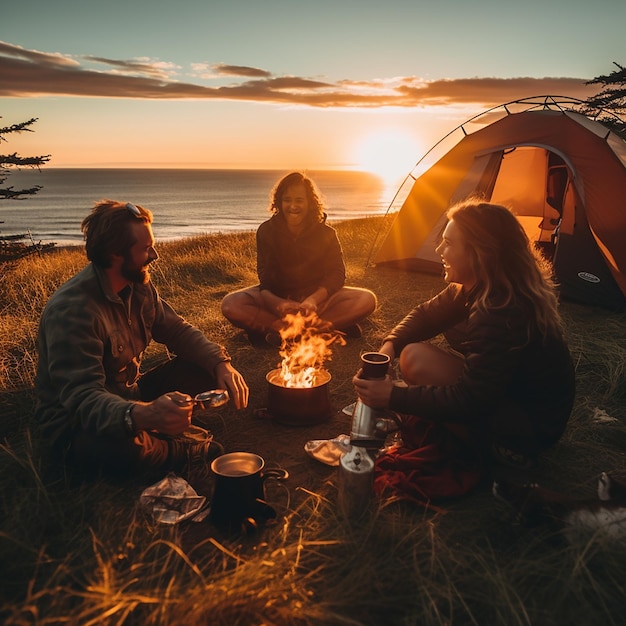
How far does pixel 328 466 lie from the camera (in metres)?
3.07

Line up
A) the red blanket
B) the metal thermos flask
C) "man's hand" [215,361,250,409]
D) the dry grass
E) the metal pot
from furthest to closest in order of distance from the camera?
the metal pot → "man's hand" [215,361,250,409] → the red blanket → the metal thermos flask → the dry grass

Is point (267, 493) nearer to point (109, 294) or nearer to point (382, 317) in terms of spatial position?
point (109, 294)

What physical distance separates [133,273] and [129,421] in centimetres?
84

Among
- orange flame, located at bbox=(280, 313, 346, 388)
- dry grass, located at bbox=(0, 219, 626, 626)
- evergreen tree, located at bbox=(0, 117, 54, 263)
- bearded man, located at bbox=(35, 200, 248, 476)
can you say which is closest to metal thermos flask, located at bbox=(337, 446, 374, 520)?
dry grass, located at bbox=(0, 219, 626, 626)

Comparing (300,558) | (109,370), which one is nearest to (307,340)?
(109,370)

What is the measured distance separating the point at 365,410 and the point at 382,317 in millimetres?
3447

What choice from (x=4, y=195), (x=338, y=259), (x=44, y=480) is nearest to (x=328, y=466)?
(x=44, y=480)

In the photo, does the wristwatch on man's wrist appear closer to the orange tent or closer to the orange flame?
the orange flame

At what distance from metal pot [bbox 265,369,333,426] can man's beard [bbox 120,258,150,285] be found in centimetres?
121

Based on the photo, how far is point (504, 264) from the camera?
2.50m

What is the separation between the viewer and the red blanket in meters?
2.60

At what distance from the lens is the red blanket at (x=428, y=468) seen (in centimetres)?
260

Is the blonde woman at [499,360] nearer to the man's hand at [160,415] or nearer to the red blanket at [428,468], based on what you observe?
the red blanket at [428,468]

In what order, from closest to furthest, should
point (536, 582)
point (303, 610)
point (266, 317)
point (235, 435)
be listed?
point (303, 610)
point (536, 582)
point (235, 435)
point (266, 317)
